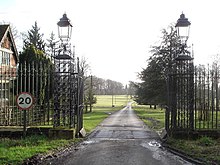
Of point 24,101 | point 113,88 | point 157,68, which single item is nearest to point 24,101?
point 24,101

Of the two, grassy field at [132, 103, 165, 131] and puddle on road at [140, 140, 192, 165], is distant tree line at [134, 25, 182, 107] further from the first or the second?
puddle on road at [140, 140, 192, 165]

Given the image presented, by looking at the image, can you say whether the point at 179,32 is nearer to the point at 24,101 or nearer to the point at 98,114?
the point at 24,101

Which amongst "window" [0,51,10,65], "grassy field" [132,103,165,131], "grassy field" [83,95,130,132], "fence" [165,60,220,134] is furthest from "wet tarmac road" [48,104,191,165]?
"window" [0,51,10,65]

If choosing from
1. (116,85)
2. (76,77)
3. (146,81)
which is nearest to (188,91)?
(76,77)

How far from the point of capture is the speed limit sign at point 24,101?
432 inches

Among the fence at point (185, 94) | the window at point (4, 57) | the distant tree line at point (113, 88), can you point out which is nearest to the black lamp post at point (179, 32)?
the fence at point (185, 94)

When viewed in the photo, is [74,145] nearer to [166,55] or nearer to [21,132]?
[21,132]

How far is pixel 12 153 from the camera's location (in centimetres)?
896

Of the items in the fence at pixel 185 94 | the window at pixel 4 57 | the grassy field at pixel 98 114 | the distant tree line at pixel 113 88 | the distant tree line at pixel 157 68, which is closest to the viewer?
the fence at pixel 185 94

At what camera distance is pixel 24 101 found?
11016 millimetres

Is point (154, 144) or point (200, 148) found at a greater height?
point (200, 148)

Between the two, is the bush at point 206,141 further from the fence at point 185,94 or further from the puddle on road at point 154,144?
the puddle on road at point 154,144

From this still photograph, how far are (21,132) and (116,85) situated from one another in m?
113

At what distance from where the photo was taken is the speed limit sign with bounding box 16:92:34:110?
1096 centimetres
